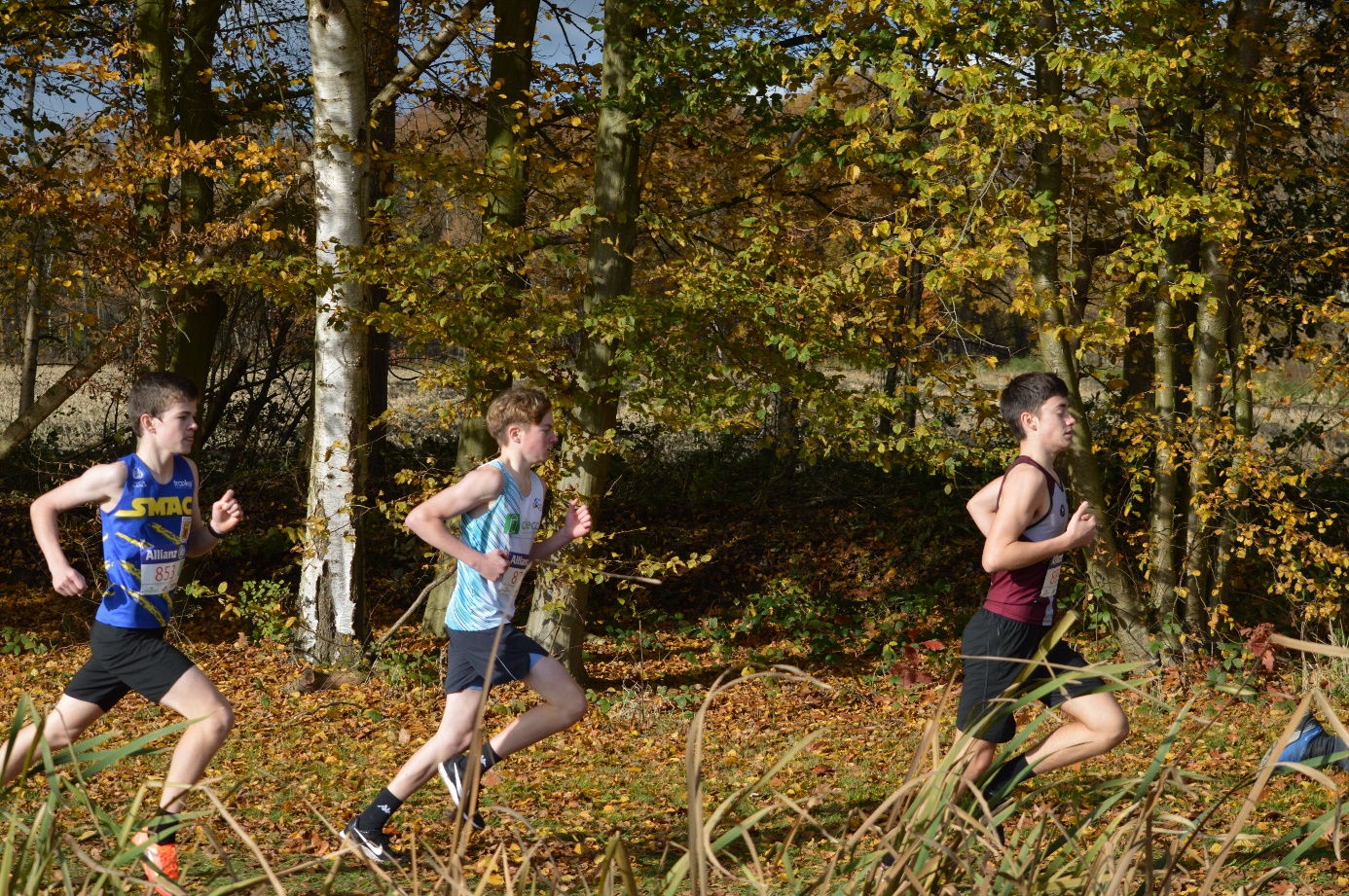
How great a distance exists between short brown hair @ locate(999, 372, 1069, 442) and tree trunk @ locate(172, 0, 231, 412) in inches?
292

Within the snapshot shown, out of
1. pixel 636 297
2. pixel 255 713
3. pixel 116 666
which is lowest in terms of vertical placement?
pixel 255 713

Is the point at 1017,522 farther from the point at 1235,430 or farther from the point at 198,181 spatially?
the point at 198,181

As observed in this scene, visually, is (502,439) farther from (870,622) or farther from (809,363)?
(870,622)

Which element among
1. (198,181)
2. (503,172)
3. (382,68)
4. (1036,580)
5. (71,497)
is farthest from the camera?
(382,68)

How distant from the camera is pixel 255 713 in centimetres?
796

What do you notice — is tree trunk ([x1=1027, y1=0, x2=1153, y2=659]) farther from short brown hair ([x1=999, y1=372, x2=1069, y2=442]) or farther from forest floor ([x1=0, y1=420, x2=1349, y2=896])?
short brown hair ([x1=999, y1=372, x2=1069, y2=442])

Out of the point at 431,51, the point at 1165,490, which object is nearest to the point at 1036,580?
the point at 1165,490

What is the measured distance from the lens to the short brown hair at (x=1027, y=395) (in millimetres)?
4285

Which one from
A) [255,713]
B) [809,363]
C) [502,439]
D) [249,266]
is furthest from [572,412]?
[502,439]

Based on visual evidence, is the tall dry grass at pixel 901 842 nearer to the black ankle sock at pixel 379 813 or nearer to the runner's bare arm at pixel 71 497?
the runner's bare arm at pixel 71 497

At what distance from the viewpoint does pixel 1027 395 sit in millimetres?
4301

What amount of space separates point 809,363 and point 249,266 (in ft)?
11.8

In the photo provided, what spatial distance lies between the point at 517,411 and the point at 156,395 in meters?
1.24

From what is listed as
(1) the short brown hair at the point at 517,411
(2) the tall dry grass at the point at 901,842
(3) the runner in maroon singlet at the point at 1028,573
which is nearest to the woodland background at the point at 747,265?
(3) the runner in maroon singlet at the point at 1028,573
